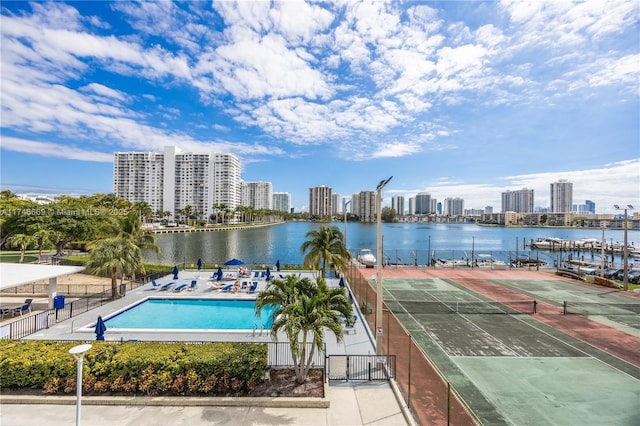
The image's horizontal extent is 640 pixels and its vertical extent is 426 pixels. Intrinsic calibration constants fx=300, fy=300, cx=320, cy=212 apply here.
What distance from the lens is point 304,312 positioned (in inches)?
352

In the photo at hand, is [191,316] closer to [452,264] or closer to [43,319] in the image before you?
[43,319]

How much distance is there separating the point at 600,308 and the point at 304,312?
22.5 m

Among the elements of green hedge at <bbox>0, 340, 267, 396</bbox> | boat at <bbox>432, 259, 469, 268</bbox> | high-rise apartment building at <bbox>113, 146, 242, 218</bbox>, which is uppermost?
high-rise apartment building at <bbox>113, 146, 242, 218</bbox>

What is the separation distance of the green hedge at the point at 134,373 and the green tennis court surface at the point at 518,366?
7.03 metres

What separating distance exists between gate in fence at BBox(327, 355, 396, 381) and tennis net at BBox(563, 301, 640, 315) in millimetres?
14891

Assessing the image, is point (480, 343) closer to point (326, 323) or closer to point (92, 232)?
point (326, 323)

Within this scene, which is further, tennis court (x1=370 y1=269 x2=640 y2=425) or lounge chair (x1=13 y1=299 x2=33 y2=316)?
lounge chair (x1=13 y1=299 x2=33 y2=316)

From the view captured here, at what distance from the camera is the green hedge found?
8609 mm

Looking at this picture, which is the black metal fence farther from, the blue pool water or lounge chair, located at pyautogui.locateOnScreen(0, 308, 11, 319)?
the blue pool water

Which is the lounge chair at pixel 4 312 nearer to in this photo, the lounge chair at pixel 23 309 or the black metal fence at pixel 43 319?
the lounge chair at pixel 23 309

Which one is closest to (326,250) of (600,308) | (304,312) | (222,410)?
(304,312)

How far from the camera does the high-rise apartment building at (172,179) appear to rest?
580 feet

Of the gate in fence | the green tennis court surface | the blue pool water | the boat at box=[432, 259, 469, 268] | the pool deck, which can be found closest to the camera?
the pool deck

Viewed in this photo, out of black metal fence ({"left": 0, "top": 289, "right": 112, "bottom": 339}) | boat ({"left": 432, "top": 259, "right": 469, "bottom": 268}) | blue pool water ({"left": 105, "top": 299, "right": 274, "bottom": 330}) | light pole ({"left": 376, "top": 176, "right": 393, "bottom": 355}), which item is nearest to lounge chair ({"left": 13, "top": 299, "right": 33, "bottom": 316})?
black metal fence ({"left": 0, "top": 289, "right": 112, "bottom": 339})
